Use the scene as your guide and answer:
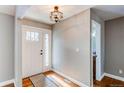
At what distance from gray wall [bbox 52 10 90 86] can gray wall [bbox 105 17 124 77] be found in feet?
4.36

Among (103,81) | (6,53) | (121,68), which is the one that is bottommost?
(103,81)

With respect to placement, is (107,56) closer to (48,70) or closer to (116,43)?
(116,43)

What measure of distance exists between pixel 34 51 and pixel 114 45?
→ 9.06ft

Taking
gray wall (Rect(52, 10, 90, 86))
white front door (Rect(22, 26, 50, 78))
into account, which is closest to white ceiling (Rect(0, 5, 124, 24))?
gray wall (Rect(52, 10, 90, 86))

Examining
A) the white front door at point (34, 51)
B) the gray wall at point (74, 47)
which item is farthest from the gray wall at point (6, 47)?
the gray wall at point (74, 47)

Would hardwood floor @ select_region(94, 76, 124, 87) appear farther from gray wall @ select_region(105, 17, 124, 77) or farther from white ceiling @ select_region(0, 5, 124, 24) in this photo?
white ceiling @ select_region(0, 5, 124, 24)

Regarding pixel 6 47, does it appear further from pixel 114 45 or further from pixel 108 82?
pixel 114 45

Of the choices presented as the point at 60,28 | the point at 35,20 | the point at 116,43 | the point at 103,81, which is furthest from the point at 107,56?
the point at 35,20

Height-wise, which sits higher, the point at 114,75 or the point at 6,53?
the point at 6,53

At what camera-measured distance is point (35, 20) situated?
3740 mm

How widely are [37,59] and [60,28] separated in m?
1.44

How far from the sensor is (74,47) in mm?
3037

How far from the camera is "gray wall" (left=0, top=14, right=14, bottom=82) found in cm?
291

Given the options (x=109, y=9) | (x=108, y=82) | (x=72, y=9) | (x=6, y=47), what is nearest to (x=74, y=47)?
(x=72, y=9)
